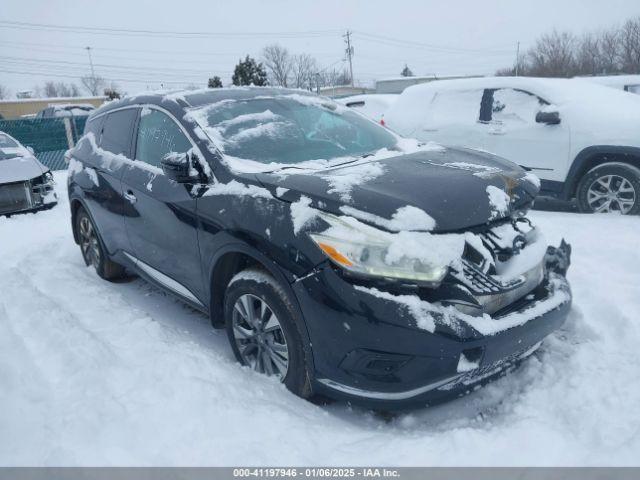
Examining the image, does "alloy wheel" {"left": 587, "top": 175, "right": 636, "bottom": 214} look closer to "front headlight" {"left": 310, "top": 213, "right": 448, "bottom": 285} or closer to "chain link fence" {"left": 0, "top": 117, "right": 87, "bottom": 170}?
"front headlight" {"left": 310, "top": 213, "right": 448, "bottom": 285}

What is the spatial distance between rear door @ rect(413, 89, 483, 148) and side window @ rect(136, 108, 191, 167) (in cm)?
410

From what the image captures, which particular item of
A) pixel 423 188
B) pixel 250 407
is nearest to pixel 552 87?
pixel 423 188

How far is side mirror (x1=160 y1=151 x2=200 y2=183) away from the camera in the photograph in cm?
284

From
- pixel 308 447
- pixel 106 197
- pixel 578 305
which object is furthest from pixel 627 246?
pixel 106 197

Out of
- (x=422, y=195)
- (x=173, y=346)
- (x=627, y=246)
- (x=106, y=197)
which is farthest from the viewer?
(x=627, y=246)

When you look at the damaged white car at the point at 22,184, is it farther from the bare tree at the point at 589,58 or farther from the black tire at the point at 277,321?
the bare tree at the point at 589,58

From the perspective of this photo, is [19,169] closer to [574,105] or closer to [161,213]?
[161,213]

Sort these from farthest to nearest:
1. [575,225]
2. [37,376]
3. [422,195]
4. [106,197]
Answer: [575,225] → [106,197] → [37,376] → [422,195]

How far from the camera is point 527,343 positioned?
234 centimetres

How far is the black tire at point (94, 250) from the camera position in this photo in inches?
175

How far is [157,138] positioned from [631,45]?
136 feet

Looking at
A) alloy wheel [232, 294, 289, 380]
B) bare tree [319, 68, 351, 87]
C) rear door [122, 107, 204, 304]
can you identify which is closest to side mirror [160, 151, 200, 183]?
rear door [122, 107, 204, 304]

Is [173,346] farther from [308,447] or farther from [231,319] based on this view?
[308,447]

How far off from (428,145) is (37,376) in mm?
2906
